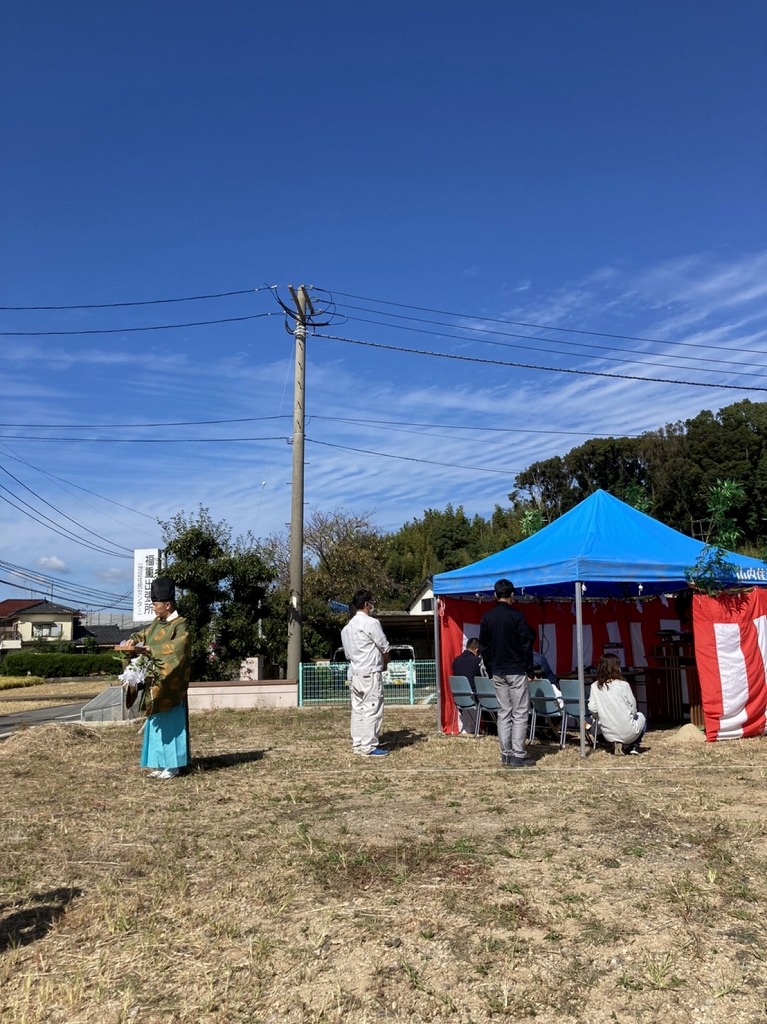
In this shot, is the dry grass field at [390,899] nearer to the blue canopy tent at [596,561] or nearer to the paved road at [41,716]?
the blue canopy tent at [596,561]

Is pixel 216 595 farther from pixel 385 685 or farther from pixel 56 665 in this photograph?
pixel 56 665

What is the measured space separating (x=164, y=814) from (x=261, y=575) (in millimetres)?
11961

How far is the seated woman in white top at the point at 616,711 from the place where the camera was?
8.12 metres

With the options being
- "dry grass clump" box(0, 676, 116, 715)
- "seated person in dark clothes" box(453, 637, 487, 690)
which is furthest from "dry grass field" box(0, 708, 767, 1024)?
"dry grass clump" box(0, 676, 116, 715)

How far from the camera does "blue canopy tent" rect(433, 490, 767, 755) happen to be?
861 cm

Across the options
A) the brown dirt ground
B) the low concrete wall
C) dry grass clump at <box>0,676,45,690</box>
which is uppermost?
the low concrete wall

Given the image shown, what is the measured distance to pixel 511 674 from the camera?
757 centimetres

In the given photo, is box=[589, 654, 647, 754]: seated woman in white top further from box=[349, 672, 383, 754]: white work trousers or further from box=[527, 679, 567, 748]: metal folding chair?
box=[349, 672, 383, 754]: white work trousers

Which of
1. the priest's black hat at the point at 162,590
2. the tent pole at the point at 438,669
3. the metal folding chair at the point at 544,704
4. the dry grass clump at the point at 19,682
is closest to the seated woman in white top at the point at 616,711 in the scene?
the metal folding chair at the point at 544,704

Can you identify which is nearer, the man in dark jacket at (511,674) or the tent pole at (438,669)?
the man in dark jacket at (511,674)

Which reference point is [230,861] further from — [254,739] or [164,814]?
[254,739]

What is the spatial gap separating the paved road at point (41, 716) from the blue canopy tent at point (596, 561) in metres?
10.6

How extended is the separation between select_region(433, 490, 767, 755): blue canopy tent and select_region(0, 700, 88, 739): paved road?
10568mm

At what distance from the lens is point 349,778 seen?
23.3 ft
